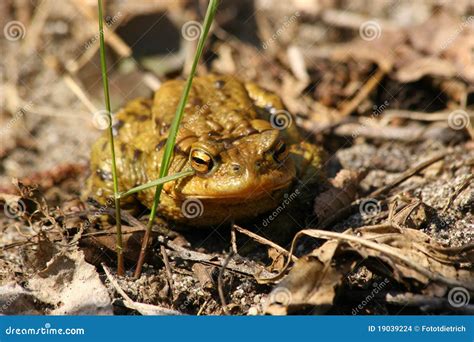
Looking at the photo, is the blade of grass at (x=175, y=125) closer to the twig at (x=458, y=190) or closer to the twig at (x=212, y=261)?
the twig at (x=212, y=261)

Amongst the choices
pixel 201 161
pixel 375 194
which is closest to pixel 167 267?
pixel 201 161

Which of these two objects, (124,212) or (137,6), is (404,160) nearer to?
(124,212)

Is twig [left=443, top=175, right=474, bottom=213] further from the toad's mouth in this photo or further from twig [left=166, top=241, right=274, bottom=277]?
twig [left=166, top=241, right=274, bottom=277]

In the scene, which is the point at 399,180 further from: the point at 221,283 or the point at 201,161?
the point at 221,283

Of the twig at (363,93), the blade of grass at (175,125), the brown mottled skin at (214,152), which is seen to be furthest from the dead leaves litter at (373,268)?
the twig at (363,93)

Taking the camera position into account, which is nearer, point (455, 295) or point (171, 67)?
point (455, 295)

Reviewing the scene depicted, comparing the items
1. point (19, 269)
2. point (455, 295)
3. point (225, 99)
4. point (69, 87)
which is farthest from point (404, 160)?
point (69, 87)
